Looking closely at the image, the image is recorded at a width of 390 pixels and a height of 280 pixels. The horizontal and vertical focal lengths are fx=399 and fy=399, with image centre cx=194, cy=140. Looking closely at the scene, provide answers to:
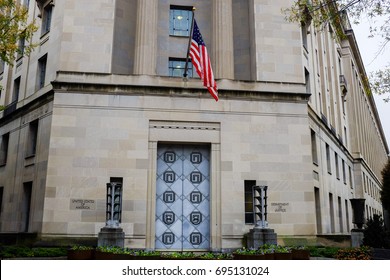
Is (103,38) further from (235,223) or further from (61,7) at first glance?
(235,223)

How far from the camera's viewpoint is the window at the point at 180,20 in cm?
2433

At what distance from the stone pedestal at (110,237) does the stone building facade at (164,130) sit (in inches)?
63.8

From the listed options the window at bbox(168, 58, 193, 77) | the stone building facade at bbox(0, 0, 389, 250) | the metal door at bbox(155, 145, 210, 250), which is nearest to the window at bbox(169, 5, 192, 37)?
the stone building facade at bbox(0, 0, 389, 250)

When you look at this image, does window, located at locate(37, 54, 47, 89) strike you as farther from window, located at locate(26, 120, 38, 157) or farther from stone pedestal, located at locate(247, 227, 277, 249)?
stone pedestal, located at locate(247, 227, 277, 249)

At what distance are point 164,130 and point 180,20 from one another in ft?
26.2

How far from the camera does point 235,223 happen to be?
19.7 metres

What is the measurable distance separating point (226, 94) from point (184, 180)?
199 inches

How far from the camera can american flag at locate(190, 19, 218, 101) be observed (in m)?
18.6

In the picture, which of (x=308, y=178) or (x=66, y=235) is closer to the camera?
(x=66, y=235)

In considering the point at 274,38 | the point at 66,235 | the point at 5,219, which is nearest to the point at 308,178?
the point at 274,38

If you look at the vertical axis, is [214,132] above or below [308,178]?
above

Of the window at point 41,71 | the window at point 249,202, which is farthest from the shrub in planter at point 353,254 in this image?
the window at point 41,71

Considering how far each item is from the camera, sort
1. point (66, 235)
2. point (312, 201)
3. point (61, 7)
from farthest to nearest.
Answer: point (61, 7) < point (312, 201) < point (66, 235)

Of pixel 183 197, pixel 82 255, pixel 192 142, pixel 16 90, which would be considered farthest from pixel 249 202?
pixel 16 90
